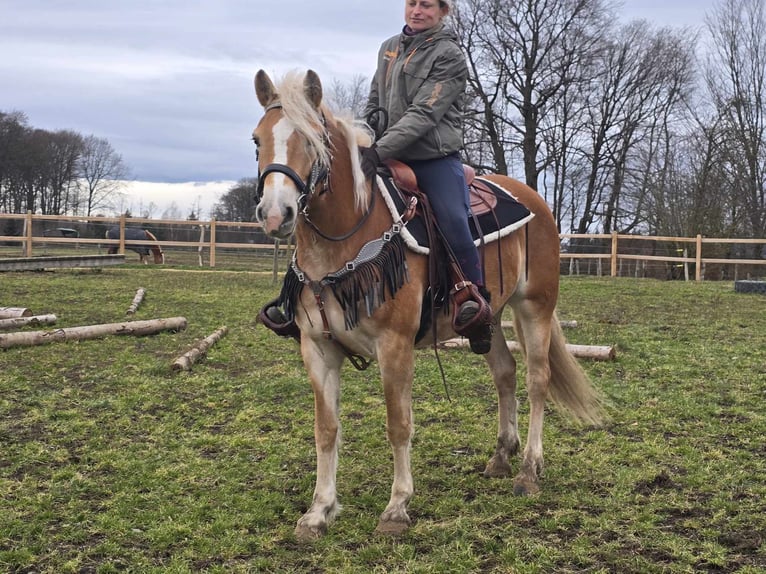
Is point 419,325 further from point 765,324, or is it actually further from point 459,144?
point 765,324

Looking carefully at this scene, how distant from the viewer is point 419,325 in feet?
13.1

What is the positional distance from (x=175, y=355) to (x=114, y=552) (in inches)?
204

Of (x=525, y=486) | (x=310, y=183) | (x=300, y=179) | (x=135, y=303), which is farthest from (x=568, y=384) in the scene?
(x=135, y=303)

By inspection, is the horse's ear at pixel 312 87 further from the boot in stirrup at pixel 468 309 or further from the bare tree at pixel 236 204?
the bare tree at pixel 236 204

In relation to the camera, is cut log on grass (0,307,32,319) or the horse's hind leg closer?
the horse's hind leg

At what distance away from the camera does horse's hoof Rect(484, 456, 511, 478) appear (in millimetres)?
4691

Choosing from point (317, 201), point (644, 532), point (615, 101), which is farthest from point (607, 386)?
point (615, 101)

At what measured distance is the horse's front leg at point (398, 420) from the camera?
12.4 ft

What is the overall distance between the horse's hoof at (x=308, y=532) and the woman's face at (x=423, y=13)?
9.92ft

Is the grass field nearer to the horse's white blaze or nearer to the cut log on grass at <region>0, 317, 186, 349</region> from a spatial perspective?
the cut log on grass at <region>0, 317, 186, 349</region>

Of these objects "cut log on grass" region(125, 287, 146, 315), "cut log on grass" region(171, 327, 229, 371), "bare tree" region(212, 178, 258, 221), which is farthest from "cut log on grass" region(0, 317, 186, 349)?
"bare tree" region(212, 178, 258, 221)

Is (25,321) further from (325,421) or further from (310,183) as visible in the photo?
(310,183)

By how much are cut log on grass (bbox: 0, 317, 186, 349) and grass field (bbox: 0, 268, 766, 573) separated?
19 cm

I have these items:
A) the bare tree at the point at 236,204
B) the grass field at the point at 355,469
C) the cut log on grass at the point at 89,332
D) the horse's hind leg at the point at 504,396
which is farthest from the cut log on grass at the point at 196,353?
the bare tree at the point at 236,204
